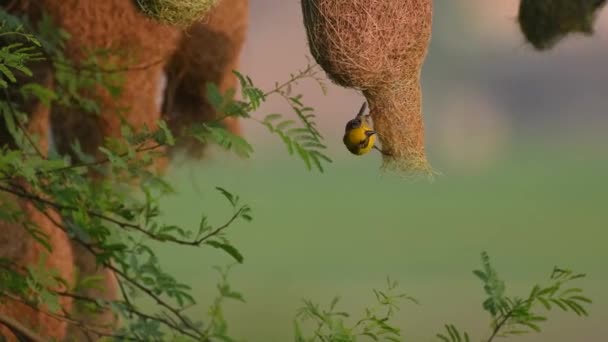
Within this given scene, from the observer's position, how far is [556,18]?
218 centimetres

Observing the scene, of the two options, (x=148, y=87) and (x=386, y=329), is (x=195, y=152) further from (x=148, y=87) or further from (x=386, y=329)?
(x=386, y=329)

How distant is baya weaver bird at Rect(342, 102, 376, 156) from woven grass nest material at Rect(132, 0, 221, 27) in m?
0.39

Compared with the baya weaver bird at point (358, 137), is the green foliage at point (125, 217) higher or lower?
lower

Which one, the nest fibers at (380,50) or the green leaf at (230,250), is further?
the nest fibers at (380,50)

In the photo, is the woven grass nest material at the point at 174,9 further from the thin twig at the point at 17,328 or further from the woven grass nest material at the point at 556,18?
the woven grass nest material at the point at 556,18

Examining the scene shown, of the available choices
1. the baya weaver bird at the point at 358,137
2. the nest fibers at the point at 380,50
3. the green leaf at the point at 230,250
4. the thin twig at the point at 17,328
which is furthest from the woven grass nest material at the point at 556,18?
the thin twig at the point at 17,328

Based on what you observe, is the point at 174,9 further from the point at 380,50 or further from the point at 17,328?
the point at 17,328

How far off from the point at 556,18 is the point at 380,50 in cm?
69

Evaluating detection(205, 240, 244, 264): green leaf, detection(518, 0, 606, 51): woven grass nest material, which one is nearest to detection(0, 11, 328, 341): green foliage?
detection(205, 240, 244, 264): green leaf

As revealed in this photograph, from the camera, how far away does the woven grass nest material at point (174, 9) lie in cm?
181

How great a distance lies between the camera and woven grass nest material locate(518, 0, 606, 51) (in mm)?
2164

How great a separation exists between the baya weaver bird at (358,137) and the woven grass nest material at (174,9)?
392mm

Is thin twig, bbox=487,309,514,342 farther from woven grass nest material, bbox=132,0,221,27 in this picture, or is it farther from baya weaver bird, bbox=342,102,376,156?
woven grass nest material, bbox=132,0,221,27

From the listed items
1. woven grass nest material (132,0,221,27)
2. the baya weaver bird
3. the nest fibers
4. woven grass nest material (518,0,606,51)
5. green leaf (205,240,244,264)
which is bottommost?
green leaf (205,240,244,264)
